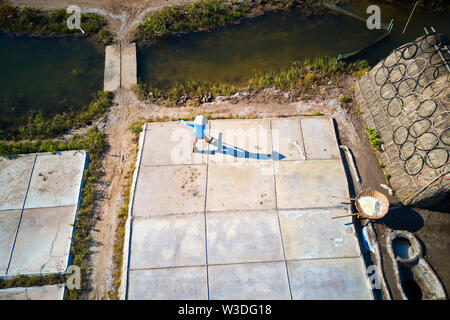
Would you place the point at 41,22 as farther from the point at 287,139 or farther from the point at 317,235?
the point at 317,235

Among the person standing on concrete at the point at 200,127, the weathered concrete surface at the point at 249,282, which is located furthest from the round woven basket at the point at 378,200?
the person standing on concrete at the point at 200,127

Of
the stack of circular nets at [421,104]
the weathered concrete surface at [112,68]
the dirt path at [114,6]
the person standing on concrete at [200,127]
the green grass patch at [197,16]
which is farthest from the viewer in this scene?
the dirt path at [114,6]

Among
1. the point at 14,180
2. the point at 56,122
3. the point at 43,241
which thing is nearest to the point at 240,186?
the point at 43,241

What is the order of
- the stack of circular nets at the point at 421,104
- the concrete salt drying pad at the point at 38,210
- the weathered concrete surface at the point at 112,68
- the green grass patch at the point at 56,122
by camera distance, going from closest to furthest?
1. the stack of circular nets at the point at 421,104
2. the concrete salt drying pad at the point at 38,210
3. the green grass patch at the point at 56,122
4. the weathered concrete surface at the point at 112,68

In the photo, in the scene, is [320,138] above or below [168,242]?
above

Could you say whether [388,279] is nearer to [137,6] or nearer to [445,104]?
[445,104]

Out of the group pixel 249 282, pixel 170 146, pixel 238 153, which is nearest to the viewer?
pixel 249 282

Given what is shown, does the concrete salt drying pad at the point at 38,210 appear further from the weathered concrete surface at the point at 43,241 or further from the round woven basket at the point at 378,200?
the round woven basket at the point at 378,200

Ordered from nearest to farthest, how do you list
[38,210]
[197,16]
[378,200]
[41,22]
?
[378,200], [38,210], [41,22], [197,16]
